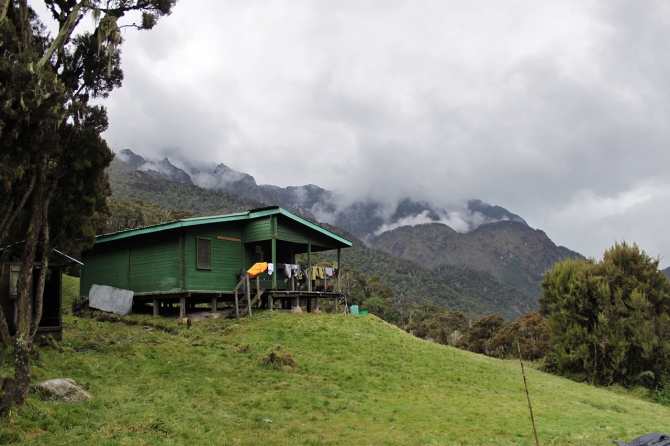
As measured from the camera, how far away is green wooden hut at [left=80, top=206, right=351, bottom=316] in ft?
69.0

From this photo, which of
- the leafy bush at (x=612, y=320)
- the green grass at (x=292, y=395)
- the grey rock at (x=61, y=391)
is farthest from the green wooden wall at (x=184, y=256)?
the leafy bush at (x=612, y=320)

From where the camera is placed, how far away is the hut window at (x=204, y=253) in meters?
21.5

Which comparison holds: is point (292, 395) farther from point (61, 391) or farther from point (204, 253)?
point (204, 253)

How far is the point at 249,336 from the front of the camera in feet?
56.0

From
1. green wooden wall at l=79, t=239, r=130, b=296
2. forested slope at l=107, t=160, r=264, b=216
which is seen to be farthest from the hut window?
forested slope at l=107, t=160, r=264, b=216

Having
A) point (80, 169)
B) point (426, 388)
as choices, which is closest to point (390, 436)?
point (426, 388)

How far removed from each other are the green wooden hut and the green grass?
2.45 meters

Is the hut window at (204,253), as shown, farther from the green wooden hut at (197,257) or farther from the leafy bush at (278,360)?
the leafy bush at (278,360)

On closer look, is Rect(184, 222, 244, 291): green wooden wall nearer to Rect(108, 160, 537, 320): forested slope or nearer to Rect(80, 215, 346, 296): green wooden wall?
Rect(80, 215, 346, 296): green wooden wall

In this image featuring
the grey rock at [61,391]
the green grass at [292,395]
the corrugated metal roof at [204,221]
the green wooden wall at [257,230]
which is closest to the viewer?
the green grass at [292,395]

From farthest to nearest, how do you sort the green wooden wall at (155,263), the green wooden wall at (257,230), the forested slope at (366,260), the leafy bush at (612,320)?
the forested slope at (366,260) → the green wooden wall at (257,230) → the leafy bush at (612,320) → the green wooden wall at (155,263)

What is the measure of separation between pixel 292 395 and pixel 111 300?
43.9 feet

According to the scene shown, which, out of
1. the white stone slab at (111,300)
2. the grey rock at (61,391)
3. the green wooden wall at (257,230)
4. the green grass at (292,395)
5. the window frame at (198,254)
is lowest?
the green grass at (292,395)

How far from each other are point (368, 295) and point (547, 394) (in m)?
44.7
